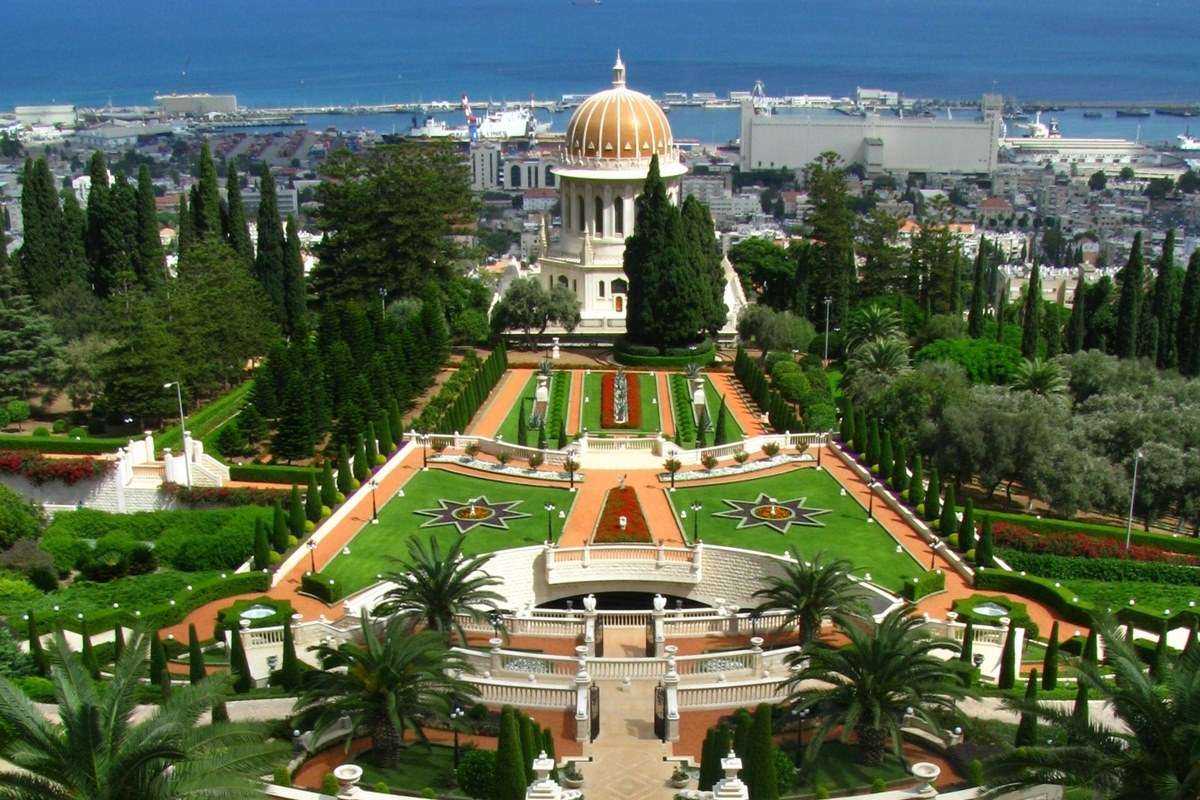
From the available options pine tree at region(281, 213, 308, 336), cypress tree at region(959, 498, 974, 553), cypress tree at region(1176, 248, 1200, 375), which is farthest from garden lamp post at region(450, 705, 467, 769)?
cypress tree at region(1176, 248, 1200, 375)

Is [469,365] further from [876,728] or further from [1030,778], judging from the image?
[1030,778]

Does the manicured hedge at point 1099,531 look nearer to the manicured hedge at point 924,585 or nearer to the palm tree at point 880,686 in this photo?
the manicured hedge at point 924,585

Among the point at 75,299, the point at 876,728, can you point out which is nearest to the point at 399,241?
the point at 75,299

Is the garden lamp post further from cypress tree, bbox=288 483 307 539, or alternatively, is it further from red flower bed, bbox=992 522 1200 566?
red flower bed, bbox=992 522 1200 566

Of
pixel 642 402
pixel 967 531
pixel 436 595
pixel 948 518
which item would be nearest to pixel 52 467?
pixel 436 595

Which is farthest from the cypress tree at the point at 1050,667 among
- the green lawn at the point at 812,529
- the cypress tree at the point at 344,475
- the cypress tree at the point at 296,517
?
the cypress tree at the point at 344,475

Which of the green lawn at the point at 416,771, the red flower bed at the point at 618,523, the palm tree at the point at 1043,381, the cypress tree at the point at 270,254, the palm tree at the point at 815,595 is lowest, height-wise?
the green lawn at the point at 416,771
